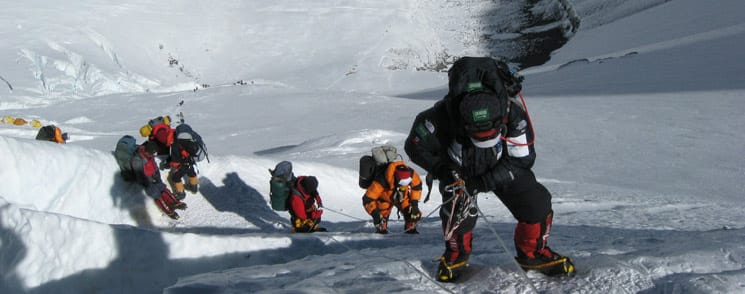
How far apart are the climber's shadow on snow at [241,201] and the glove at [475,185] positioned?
4038 mm

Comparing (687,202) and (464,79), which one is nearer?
(464,79)

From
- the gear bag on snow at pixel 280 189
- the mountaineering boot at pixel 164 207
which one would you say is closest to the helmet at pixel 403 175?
the gear bag on snow at pixel 280 189

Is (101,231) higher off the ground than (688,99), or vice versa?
(101,231)

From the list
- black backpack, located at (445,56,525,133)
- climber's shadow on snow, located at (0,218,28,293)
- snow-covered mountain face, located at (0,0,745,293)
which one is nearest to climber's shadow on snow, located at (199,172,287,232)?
snow-covered mountain face, located at (0,0,745,293)

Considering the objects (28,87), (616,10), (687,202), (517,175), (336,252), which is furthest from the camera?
(616,10)

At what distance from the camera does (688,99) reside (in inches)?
530

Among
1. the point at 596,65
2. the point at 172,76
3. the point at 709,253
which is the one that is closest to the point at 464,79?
the point at 709,253

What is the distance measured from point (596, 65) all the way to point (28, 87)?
1116 inches

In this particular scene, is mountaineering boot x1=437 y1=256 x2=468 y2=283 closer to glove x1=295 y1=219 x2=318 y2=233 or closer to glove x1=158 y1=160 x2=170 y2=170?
glove x1=295 y1=219 x2=318 y2=233

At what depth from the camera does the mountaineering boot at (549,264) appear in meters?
2.93

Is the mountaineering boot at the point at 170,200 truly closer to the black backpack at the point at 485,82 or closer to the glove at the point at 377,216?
the glove at the point at 377,216

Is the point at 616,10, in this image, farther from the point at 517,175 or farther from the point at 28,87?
the point at 517,175

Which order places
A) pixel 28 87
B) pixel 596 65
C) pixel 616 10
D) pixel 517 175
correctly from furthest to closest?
pixel 616 10 → pixel 28 87 → pixel 596 65 → pixel 517 175

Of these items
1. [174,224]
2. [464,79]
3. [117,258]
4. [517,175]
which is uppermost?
[464,79]
